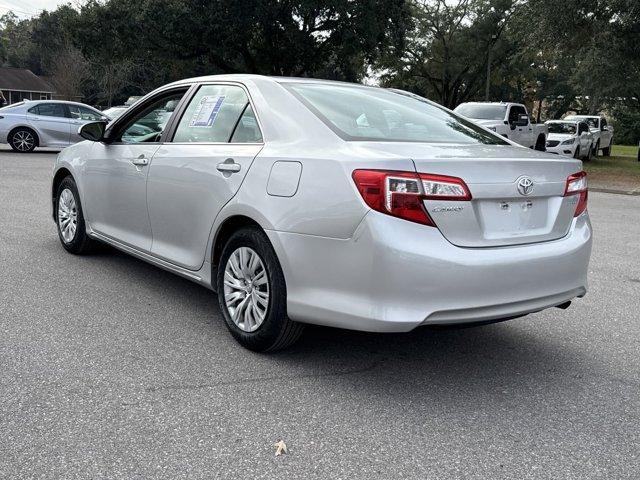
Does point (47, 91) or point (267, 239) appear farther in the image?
point (47, 91)

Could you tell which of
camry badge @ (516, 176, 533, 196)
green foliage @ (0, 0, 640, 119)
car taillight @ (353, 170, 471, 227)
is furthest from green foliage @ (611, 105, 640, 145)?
car taillight @ (353, 170, 471, 227)

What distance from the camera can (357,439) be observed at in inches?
114

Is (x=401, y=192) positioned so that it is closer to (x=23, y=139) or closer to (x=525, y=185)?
(x=525, y=185)

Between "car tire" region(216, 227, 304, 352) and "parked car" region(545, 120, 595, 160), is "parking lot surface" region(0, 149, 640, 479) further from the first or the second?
"parked car" region(545, 120, 595, 160)

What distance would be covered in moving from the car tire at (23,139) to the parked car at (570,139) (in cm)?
1632

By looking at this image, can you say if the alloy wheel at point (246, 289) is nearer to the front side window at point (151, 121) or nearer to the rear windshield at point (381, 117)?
the rear windshield at point (381, 117)

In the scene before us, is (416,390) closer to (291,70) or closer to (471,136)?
(471,136)

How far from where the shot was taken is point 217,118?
4398 millimetres

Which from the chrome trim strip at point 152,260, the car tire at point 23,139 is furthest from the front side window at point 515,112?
the chrome trim strip at point 152,260

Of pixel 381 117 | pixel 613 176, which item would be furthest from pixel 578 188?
pixel 613 176

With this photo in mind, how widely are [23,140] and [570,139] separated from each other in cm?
1777

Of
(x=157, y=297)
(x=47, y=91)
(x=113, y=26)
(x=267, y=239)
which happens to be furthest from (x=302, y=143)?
(x=47, y=91)

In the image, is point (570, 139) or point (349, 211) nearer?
point (349, 211)

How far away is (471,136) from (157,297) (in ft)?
8.65
